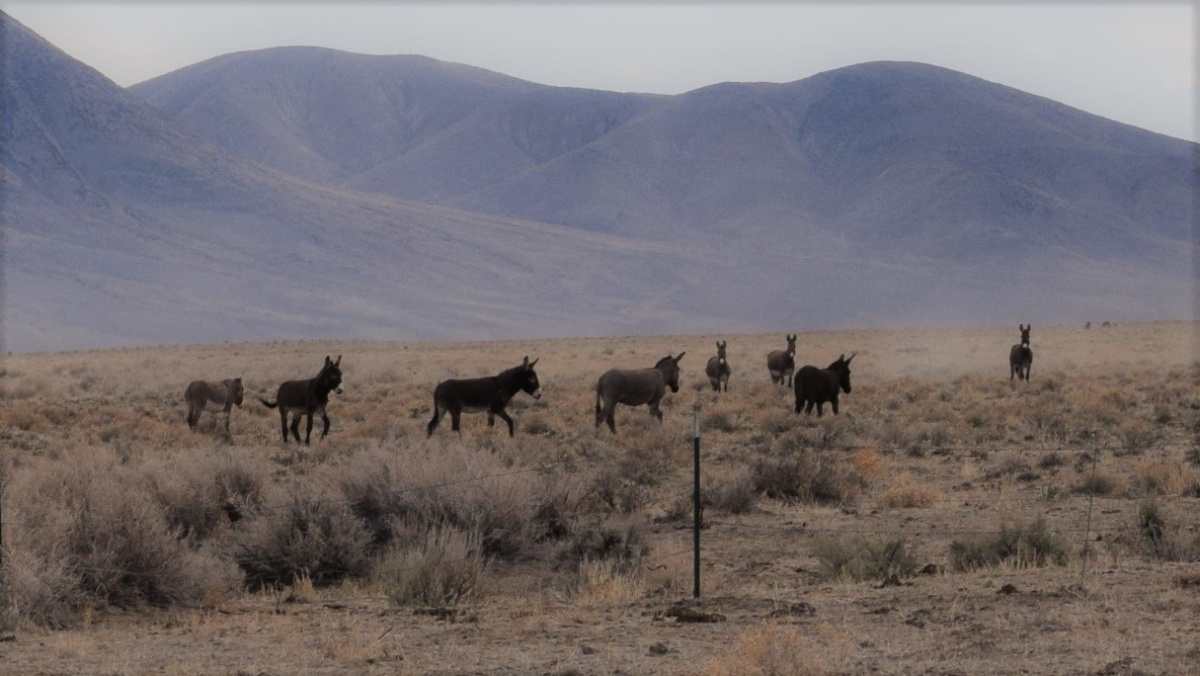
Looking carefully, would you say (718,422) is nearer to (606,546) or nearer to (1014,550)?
(606,546)

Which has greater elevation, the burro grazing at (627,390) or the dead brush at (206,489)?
the burro grazing at (627,390)

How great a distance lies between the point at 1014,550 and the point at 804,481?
526 cm

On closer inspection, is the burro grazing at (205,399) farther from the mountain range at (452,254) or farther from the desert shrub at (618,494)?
the mountain range at (452,254)

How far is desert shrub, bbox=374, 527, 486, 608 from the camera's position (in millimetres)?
11305

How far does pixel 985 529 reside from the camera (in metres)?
14.8

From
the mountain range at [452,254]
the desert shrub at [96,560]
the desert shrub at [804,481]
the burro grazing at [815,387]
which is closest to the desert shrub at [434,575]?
the desert shrub at [96,560]

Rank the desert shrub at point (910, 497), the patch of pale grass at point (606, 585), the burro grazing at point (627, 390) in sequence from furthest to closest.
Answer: the burro grazing at point (627, 390)
the desert shrub at point (910, 497)
the patch of pale grass at point (606, 585)

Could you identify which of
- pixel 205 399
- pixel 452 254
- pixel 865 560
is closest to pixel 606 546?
pixel 865 560

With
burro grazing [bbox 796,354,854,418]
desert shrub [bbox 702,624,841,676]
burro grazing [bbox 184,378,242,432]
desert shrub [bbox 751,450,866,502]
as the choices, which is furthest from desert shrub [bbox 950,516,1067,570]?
burro grazing [bbox 184,378,242,432]

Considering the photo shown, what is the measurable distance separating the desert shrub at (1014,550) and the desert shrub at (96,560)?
631cm

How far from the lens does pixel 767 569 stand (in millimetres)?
13070

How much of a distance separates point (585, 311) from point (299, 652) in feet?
447

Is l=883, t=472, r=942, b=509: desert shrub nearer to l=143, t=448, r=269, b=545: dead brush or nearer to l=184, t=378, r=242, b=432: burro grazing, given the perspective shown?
l=143, t=448, r=269, b=545: dead brush

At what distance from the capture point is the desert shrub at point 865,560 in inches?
466
